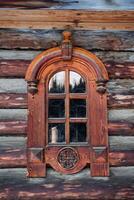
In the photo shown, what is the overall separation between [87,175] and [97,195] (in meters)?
0.25

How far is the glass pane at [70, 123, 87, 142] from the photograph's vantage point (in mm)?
4328

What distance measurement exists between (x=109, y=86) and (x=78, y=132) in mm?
679

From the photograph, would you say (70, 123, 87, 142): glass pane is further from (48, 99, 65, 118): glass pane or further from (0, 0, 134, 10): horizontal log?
(0, 0, 134, 10): horizontal log

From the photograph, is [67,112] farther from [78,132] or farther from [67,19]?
[67,19]

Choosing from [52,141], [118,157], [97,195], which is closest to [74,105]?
[52,141]

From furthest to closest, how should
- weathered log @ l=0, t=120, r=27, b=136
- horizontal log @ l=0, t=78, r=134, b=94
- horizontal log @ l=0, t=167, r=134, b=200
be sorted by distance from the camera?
horizontal log @ l=0, t=78, r=134, b=94, weathered log @ l=0, t=120, r=27, b=136, horizontal log @ l=0, t=167, r=134, b=200

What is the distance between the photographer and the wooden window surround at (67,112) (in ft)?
13.9

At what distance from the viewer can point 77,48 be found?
446 cm

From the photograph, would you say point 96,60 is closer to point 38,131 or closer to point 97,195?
point 38,131

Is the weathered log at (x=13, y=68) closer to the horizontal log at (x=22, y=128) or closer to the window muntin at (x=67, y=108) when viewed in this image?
the window muntin at (x=67, y=108)

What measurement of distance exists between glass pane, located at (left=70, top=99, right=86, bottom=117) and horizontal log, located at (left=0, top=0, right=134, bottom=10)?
1.11 metres

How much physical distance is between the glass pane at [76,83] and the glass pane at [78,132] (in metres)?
0.42

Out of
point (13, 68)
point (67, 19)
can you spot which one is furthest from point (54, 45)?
point (13, 68)

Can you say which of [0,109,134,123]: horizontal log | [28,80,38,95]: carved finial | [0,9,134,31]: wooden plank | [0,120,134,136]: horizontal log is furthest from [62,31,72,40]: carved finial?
[0,120,134,136]: horizontal log
